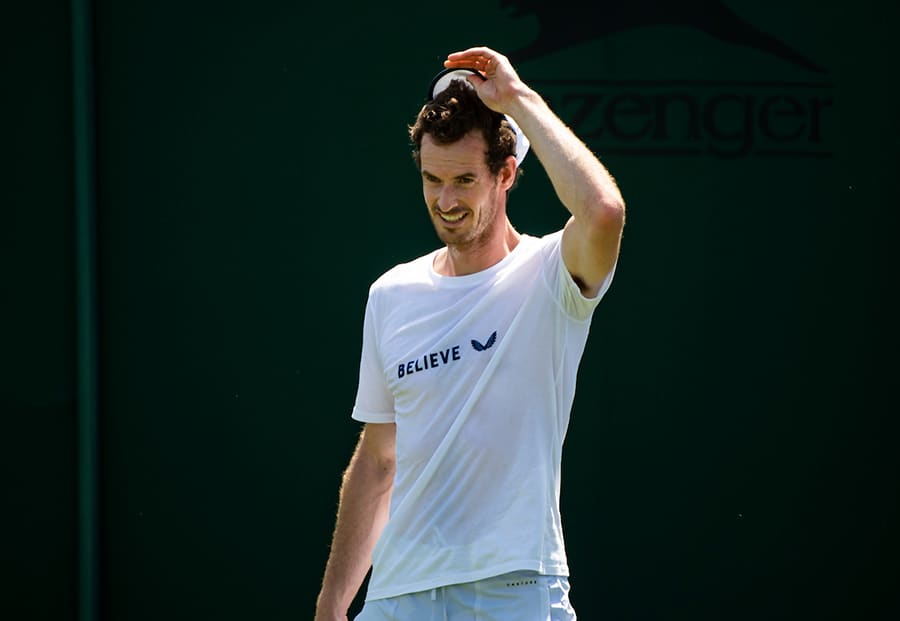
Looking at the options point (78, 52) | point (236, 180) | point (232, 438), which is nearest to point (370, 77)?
point (236, 180)

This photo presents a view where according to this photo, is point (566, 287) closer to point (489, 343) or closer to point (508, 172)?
point (489, 343)

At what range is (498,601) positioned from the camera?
9.36ft

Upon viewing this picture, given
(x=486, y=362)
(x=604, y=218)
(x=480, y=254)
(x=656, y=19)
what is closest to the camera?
(x=604, y=218)

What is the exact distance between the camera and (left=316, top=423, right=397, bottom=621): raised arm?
3.24 meters

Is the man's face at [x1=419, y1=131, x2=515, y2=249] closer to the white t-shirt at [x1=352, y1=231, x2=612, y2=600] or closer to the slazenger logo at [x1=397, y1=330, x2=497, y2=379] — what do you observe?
the white t-shirt at [x1=352, y1=231, x2=612, y2=600]

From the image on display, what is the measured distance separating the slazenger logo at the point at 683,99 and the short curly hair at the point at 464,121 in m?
1.41

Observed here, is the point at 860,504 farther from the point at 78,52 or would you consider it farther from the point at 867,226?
the point at 78,52

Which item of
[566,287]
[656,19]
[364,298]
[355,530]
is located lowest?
[355,530]

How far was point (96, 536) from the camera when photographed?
4.61 meters

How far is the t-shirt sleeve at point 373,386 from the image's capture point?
10.6ft

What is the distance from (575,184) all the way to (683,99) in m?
1.87

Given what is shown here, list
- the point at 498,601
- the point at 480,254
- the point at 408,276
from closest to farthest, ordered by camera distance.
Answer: the point at 498,601 < the point at 480,254 < the point at 408,276

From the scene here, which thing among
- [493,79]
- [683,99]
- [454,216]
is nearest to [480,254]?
[454,216]

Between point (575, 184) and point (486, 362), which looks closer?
point (575, 184)
